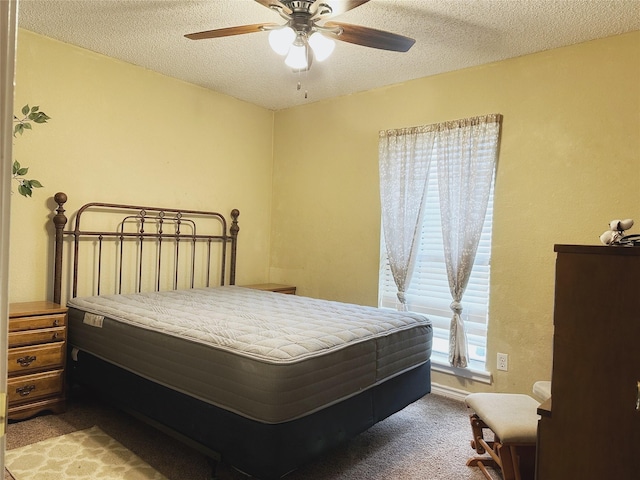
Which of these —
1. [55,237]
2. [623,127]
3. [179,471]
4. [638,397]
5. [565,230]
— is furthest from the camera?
[55,237]

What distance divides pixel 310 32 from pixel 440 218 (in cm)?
180

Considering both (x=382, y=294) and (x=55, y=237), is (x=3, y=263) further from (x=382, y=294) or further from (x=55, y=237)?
(x=382, y=294)

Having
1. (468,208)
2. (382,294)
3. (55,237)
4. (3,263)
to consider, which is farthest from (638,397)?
(55,237)

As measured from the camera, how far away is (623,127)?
8.63 feet

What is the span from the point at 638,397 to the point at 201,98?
3797 mm

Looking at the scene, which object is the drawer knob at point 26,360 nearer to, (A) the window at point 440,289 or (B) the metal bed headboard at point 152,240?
(B) the metal bed headboard at point 152,240

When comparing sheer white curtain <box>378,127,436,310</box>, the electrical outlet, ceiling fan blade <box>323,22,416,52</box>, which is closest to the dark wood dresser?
ceiling fan blade <box>323,22,416,52</box>

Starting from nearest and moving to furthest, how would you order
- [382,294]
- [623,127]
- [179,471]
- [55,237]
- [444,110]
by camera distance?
[179,471]
[623,127]
[55,237]
[444,110]
[382,294]

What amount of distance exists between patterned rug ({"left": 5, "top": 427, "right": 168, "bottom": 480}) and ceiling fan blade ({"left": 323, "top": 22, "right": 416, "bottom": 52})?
7.70 ft

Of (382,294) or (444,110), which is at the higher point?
(444,110)

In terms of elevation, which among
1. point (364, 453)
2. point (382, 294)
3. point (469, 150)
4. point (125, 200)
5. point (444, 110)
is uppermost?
point (444, 110)

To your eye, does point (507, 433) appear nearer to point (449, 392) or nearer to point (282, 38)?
point (449, 392)

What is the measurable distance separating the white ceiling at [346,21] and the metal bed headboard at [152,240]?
3.78ft

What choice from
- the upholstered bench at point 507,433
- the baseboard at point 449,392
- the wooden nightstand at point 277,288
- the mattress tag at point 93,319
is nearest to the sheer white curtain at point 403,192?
the baseboard at point 449,392
